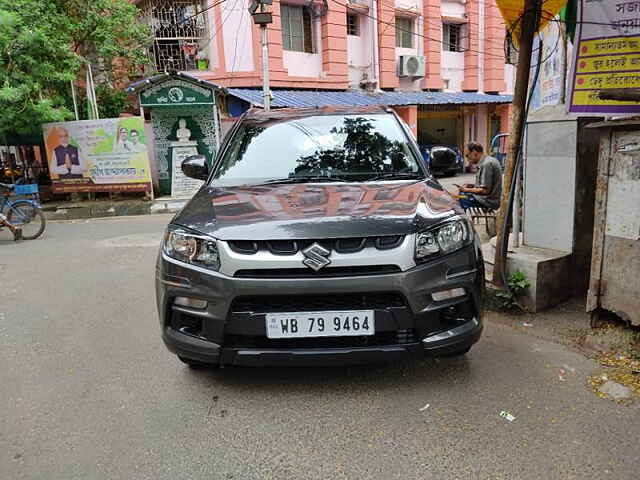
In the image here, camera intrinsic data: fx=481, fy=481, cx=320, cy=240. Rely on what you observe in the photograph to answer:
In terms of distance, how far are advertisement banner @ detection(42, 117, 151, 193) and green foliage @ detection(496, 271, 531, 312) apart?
10378 millimetres

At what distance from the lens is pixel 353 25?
1791 centimetres

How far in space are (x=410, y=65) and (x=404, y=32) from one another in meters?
1.65

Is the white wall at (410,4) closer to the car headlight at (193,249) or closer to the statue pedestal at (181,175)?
the statue pedestal at (181,175)

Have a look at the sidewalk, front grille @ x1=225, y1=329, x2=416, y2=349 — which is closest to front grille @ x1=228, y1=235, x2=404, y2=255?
front grille @ x1=225, y1=329, x2=416, y2=349

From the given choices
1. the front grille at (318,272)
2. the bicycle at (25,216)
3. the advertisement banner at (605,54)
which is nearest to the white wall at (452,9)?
the bicycle at (25,216)

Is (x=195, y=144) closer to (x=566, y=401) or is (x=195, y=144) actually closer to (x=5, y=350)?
(x=5, y=350)

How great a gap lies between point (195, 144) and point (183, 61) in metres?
3.77

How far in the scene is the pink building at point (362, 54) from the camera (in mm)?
15023

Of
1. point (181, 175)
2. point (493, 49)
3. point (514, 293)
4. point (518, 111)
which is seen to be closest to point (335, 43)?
point (181, 175)

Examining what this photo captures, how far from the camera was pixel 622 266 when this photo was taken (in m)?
3.22

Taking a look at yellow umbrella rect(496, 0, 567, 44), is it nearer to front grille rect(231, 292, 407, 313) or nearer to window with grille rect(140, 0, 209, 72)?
front grille rect(231, 292, 407, 313)

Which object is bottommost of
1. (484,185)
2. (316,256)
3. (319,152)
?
(484,185)

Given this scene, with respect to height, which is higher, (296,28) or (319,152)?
(296,28)

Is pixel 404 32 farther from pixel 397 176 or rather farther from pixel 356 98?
pixel 397 176
